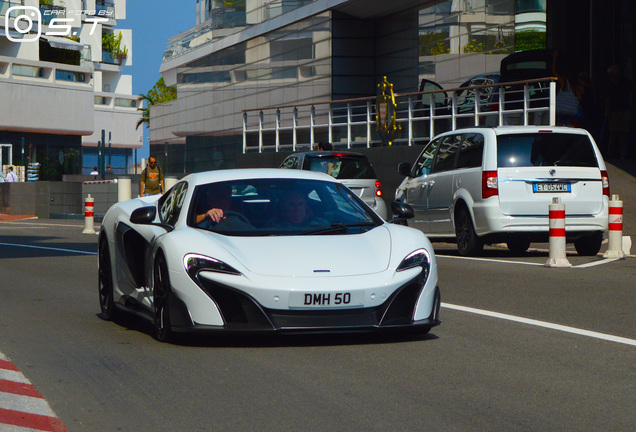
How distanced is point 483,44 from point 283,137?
6421mm

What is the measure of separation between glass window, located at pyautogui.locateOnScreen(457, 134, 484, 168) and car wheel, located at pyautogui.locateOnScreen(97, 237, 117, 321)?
7326mm

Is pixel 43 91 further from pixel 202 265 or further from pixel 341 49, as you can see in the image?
pixel 202 265

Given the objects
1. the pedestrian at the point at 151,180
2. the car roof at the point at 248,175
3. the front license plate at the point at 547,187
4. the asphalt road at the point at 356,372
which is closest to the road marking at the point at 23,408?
the asphalt road at the point at 356,372

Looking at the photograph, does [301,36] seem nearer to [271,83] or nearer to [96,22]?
[271,83]

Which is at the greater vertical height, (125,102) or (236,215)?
(125,102)

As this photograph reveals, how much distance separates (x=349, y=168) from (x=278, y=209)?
13118 mm

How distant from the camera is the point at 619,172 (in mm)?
23000

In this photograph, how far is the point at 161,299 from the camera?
804cm

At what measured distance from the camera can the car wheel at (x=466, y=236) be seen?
53.3 ft

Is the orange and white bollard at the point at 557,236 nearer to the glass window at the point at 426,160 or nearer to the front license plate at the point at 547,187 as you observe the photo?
the front license plate at the point at 547,187

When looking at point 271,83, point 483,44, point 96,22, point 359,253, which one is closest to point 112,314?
point 359,253

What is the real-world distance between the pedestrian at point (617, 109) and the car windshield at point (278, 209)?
52.8ft

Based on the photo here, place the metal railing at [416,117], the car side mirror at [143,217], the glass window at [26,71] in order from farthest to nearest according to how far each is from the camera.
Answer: the glass window at [26,71] → the metal railing at [416,117] → the car side mirror at [143,217]

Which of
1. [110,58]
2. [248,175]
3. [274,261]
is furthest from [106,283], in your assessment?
[110,58]
